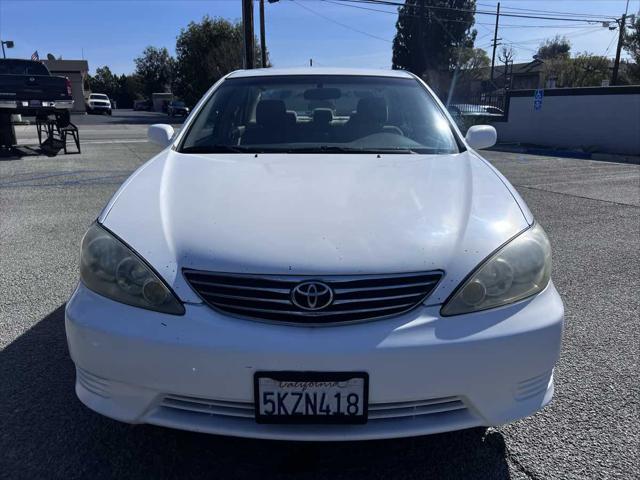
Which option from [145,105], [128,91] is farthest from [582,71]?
[128,91]

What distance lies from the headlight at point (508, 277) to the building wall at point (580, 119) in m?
15.5

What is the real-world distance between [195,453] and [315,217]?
1068mm

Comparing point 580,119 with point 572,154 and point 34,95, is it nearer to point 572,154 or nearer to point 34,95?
point 572,154

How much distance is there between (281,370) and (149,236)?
2.36 ft

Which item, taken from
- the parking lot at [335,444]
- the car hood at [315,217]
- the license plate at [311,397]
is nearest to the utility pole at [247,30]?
the parking lot at [335,444]

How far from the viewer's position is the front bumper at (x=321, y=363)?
5.52 feet

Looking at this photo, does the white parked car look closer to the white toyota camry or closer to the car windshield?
the car windshield

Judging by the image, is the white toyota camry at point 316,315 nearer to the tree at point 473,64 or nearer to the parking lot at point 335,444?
the parking lot at point 335,444

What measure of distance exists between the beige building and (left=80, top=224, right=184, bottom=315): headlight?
5715 centimetres

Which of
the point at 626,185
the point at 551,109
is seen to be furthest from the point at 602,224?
the point at 551,109

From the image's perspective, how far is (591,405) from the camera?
8.08ft

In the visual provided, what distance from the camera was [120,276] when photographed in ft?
6.21

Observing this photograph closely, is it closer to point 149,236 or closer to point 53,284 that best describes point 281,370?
point 149,236

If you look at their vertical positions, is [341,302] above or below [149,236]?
below
